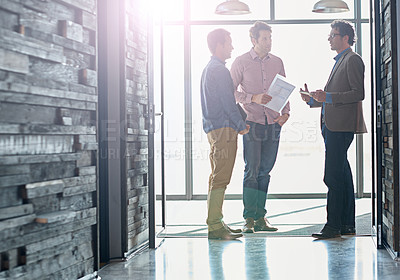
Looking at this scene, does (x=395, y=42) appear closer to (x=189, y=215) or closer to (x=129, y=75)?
(x=129, y=75)

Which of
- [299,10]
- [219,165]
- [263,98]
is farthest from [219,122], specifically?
[299,10]

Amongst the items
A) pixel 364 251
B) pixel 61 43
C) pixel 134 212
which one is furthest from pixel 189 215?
pixel 61 43

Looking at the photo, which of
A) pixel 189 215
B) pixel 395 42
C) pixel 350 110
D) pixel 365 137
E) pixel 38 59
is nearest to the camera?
Answer: pixel 38 59

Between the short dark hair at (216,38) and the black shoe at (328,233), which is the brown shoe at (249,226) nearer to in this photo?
the black shoe at (328,233)

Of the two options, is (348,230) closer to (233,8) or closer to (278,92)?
(278,92)

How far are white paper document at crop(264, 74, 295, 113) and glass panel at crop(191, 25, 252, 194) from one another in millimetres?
2153

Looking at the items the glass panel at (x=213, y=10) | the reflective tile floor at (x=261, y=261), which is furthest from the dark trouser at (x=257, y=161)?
the glass panel at (x=213, y=10)

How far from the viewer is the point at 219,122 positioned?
4.15 metres

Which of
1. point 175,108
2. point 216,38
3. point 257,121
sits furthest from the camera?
point 175,108

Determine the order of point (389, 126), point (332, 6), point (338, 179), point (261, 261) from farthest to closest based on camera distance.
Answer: point (332, 6)
point (338, 179)
point (389, 126)
point (261, 261)

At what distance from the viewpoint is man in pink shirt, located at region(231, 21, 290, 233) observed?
177 inches

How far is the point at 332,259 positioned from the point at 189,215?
7.21 feet

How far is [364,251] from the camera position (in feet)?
12.2

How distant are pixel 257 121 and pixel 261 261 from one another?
1.39 meters
